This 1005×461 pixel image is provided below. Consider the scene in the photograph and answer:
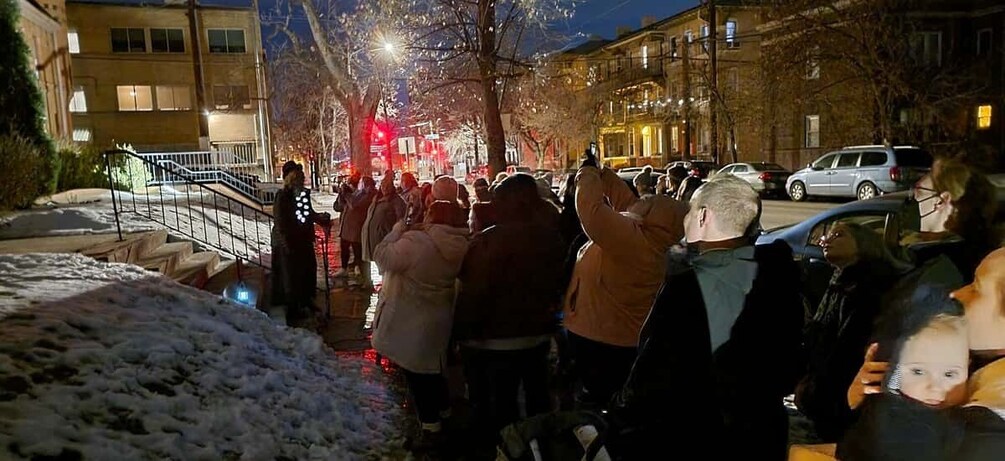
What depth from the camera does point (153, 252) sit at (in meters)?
9.14

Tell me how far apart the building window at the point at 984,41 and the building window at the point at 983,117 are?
2952 millimetres

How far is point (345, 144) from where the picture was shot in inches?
2502

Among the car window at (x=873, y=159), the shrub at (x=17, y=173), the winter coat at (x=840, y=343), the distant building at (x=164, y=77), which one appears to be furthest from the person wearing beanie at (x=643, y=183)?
the distant building at (x=164, y=77)

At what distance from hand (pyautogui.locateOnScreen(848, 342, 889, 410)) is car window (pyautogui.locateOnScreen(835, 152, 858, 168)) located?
Result: 24.2 metres

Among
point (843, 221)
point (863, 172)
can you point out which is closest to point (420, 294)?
point (843, 221)

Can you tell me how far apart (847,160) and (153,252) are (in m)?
22.6

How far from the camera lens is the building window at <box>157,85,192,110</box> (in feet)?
123

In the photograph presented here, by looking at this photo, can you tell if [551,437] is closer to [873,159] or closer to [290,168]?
[290,168]

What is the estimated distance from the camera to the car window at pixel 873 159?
22.6 metres

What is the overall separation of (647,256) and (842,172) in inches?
905

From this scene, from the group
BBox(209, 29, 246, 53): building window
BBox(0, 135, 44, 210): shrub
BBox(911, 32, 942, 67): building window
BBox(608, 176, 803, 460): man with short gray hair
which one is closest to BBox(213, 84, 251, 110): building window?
BBox(209, 29, 246, 53): building window

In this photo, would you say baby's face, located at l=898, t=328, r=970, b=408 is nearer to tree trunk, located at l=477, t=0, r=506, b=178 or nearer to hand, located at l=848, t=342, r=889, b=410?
hand, located at l=848, t=342, r=889, b=410

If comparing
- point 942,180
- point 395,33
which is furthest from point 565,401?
point 395,33

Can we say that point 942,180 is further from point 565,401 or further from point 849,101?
point 849,101
